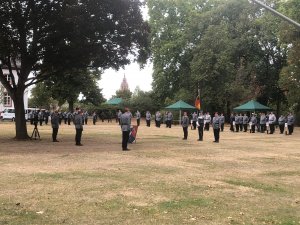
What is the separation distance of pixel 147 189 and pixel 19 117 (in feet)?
56.4

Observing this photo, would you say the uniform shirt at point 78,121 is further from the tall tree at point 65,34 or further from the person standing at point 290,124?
the person standing at point 290,124

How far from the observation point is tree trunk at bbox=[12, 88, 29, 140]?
25266 millimetres

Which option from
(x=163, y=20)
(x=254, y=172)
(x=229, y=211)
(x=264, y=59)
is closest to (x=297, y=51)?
(x=264, y=59)

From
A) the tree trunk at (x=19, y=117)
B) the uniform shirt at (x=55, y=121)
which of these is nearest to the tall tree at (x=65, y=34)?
the tree trunk at (x=19, y=117)

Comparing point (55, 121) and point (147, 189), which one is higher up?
point (55, 121)

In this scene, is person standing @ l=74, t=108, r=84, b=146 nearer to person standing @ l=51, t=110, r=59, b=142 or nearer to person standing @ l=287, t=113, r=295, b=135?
person standing @ l=51, t=110, r=59, b=142

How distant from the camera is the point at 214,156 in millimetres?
17500

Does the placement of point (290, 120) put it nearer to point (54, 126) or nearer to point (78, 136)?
point (54, 126)

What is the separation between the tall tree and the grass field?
298 inches

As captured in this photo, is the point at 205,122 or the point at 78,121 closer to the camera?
the point at 78,121

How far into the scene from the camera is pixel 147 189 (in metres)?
10.1

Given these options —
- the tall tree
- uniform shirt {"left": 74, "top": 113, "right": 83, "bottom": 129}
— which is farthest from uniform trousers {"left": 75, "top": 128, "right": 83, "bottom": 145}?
the tall tree

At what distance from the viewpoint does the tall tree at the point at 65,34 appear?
857 inches

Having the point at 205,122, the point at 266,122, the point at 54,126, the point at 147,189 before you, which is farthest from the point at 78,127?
the point at 266,122
